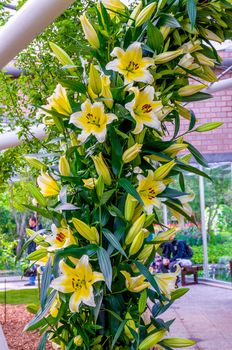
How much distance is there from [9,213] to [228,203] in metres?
4.87

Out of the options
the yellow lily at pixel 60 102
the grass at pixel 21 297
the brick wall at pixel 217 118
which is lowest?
the grass at pixel 21 297

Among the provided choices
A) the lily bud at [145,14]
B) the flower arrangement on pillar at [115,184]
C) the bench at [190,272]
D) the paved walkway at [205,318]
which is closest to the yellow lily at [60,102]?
the flower arrangement on pillar at [115,184]

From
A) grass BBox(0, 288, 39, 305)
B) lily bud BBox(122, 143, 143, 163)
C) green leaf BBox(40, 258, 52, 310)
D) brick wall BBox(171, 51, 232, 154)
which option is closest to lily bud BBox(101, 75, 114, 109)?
lily bud BBox(122, 143, 143, 163)

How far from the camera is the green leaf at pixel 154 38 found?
110 centimetres

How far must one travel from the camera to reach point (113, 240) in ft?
3.41

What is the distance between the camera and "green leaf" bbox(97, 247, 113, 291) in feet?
3.29

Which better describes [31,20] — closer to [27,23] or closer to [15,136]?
[27,23]

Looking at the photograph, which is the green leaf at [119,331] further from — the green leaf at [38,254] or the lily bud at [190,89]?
the lily bud at [190,89]

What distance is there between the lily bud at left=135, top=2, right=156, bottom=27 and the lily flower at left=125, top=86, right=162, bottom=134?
0.47 feet

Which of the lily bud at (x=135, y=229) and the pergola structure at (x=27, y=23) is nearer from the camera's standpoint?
the lily bud at (x=135, y=229)

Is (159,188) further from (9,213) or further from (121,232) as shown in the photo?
(9,213)

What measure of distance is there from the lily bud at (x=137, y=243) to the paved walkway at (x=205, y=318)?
4.53 m

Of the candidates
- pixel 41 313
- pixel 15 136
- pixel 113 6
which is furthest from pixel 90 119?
pixel 15 136

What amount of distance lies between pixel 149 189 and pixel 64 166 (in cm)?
18
